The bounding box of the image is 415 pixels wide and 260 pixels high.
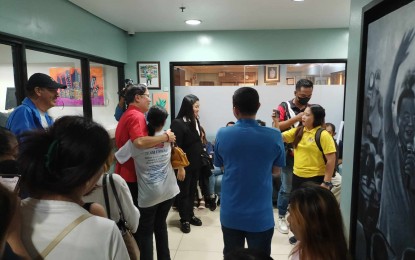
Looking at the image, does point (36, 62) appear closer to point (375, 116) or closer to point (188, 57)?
point (188, 57)

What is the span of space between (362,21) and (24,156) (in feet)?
5.24

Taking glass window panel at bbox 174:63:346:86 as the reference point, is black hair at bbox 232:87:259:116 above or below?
below

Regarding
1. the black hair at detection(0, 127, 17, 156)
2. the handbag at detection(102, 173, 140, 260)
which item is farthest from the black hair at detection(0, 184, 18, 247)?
the black hair at detection(0, 127, 17, 156)

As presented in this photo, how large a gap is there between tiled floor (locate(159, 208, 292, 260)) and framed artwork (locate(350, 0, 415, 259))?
4.16 feet

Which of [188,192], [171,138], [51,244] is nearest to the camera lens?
[51,244]

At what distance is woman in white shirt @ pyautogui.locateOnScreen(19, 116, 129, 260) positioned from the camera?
72 centimetres

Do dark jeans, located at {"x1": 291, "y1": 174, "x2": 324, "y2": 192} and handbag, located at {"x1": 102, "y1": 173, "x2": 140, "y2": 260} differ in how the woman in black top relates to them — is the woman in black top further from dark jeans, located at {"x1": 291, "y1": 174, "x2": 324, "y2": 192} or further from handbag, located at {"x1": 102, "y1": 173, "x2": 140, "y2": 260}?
handbag, located at {"x1": 102, "y1": 173, "x2": 140, "y2": 260}

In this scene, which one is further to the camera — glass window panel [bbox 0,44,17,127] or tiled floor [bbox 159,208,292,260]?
tiled floor [bbox 159,208,292,260]

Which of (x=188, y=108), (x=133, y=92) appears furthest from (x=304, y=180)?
(x=133, y=92)

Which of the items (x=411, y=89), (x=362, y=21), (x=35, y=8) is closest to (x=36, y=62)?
(x=35, y=8)

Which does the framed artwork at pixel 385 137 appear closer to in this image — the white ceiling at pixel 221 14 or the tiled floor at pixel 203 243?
the tiled floor at pixel 203 243

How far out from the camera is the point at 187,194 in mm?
3086

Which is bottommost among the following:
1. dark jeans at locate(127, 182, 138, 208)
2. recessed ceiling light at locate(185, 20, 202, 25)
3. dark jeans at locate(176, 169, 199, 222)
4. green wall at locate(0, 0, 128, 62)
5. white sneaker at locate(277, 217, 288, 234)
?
white sneaker at locate(277, 217, 288, 234)

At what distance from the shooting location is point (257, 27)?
429 cm
